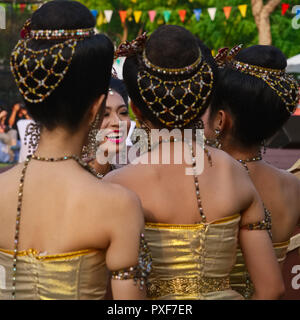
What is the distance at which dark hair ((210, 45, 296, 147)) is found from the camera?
9.18 ft

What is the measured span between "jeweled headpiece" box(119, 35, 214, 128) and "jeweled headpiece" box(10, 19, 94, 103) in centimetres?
32

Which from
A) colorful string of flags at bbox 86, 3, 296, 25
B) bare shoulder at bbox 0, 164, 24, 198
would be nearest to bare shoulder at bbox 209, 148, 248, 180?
bare shoulder at bbox 0, 164, 24, 198

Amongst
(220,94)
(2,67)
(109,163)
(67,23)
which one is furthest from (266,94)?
(2,67)

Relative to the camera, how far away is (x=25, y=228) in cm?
201

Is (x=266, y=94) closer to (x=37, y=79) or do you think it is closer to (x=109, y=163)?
(x=37, y=79)

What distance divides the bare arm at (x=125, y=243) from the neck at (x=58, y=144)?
256mm

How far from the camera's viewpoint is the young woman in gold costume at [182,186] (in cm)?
231

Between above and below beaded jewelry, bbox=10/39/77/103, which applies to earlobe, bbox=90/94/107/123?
below

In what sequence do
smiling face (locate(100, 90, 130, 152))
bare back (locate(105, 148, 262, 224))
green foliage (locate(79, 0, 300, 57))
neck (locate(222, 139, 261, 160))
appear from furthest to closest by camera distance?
green foliage (locate(79, 0, 300, 57)) < smiling face (locate(100, 90, 130, 152)) < neck (locate(222, 139, 261, 160)) < bare back (locate(105, 148, 262, 224))

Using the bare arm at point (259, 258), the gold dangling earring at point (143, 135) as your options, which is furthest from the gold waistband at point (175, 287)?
the gold dangling earring at point (143, 135)

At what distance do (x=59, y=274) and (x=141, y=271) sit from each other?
265 millimetres

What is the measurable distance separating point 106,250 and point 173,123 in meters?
0.59

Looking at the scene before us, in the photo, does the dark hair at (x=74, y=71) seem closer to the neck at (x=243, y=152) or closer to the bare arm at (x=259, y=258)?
the bare arm at (x=259, y=258)

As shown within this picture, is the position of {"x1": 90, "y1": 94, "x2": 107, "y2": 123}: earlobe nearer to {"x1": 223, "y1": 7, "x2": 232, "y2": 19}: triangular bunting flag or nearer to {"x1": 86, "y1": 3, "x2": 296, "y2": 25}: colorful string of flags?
{"x1": 86, "y1": 3, "x2": 296, "y2": 25}: colorful string of flags
